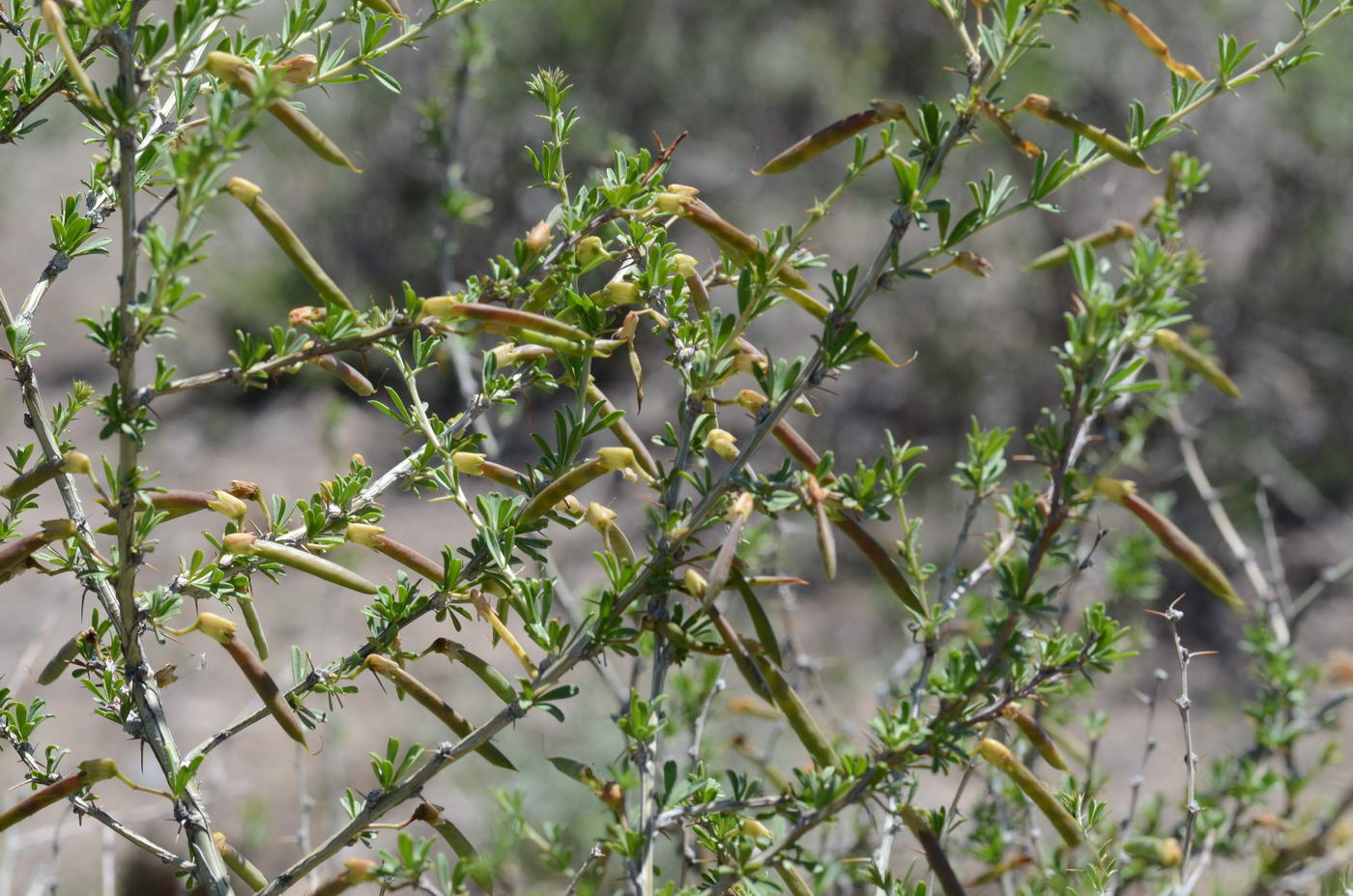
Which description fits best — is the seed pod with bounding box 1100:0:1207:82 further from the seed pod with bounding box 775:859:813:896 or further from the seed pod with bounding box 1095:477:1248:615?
the seed pod with bounding box 775:859:813:896

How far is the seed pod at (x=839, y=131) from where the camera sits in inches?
37.7

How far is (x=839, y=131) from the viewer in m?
0.99

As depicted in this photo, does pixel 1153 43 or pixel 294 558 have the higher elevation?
pixel 1153 43

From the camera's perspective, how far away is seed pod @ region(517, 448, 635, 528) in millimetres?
935

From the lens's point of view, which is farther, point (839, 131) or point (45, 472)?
point (839, 131)

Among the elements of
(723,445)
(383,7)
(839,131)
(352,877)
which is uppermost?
(383,7)

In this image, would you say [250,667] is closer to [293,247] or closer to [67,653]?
[67,653]

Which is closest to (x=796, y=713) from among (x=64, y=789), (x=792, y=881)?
(x=792, y=881)

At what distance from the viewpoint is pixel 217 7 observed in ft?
2.82

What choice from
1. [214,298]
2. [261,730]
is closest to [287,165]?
[214,298]

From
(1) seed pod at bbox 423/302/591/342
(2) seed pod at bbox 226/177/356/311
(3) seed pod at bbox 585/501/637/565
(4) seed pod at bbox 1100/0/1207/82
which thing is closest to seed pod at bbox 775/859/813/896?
(3) seed pod at bbox 585/501/637/565

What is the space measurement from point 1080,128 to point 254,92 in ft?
2.26

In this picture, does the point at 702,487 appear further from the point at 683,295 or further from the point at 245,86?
the point at 245,86

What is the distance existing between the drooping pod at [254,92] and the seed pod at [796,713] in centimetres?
58
